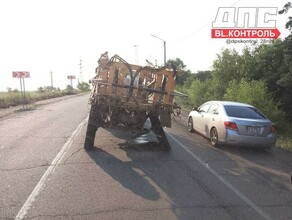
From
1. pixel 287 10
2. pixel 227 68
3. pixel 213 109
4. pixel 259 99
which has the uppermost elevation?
pixel 287 10

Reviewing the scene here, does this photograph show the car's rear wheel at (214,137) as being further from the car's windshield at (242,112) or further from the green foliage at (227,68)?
the green foliage at (227,68)

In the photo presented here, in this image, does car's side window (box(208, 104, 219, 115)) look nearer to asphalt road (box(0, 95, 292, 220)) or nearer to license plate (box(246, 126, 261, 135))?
asphalt road (box(0, 95, 292, 220))

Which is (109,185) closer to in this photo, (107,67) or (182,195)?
(182,195)

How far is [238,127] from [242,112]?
1.18 metres

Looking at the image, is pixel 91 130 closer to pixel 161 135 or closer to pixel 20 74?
pixel 161 135

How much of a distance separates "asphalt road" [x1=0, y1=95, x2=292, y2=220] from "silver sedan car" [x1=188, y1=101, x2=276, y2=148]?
36cm

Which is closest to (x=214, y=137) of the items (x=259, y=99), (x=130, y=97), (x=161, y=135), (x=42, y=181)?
(x=161, y=135)

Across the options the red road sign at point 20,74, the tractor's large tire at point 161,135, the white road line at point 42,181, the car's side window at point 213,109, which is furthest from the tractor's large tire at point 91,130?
the red road sign at point 20,74

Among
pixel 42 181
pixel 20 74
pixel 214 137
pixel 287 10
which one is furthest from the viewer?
pixel 20 74

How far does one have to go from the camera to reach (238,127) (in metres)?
11.1

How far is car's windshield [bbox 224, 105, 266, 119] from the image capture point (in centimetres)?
1194

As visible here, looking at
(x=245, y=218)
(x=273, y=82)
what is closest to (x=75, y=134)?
(x=245, y=218)

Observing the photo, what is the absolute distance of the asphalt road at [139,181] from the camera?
5719mm

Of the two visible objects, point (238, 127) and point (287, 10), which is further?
point (287, 10)
